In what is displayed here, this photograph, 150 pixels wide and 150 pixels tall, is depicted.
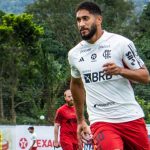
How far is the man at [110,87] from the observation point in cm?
693

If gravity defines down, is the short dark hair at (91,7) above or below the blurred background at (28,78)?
below

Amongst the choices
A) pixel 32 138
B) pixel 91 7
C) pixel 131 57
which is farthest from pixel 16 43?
pixel 131 57

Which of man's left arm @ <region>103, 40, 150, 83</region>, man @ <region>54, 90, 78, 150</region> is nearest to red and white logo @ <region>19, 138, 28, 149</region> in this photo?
man @ <region>54, 90, 78, 150</region>

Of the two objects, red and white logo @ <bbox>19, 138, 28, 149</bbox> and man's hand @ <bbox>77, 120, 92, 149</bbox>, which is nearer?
man's hand @ <bbox>77, 120, 92, 149</bbox>

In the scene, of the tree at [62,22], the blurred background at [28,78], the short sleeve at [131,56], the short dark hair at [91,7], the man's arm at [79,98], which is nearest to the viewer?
the short sleeve at [131,56]

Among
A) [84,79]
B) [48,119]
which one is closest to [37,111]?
[48,119]

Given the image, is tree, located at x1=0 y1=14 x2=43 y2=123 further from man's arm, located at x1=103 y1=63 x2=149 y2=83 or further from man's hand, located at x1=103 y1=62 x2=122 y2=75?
man's hand, located at x1=103 y1=62 x2=122 y2=75

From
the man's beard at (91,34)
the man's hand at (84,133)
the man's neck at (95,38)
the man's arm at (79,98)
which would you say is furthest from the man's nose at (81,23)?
the man's hand at (84,133)

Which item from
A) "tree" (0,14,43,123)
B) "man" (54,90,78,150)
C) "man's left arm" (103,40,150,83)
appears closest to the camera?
"man's left arm" (103,40,150,83)

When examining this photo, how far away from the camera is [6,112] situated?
31969 mm

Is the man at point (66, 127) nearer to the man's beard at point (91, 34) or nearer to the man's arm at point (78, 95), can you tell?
the man's arm at point (78, 95)

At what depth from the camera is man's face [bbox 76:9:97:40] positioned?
7.06 metres

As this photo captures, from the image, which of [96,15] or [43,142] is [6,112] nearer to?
[43,142]

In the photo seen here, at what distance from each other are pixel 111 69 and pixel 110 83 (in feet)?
1.73
